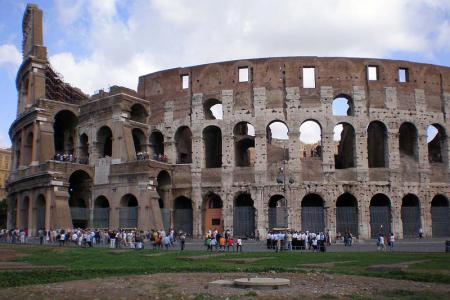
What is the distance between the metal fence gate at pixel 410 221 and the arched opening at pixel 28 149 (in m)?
28.5

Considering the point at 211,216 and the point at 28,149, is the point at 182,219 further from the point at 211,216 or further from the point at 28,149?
the point at 28,149

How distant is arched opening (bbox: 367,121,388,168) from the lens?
37.8 m

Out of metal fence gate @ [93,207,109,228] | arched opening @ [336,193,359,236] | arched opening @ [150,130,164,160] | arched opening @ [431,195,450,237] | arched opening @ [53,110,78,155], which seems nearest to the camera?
arched opening @ [336,193,359,236]

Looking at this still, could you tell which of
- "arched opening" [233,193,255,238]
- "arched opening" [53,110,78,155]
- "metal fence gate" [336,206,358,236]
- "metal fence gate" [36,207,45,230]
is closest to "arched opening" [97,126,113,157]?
"arched opening" [53,110,78,155]

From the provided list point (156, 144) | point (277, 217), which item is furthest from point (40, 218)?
point (277, 217)

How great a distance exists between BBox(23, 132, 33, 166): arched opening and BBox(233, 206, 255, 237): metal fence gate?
17.4 metres

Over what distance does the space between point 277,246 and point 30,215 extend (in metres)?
20.6

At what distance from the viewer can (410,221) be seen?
117ft

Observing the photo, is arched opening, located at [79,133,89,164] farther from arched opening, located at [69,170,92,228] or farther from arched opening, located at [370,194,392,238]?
arched opening, located at [370,194,392,238]

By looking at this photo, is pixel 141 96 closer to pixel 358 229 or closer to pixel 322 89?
pixel 322 89

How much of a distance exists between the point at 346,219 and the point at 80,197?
19965 mm

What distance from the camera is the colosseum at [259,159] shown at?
3497 cm

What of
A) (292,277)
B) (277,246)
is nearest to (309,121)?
(277,246)

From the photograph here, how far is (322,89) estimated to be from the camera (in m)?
35.9
